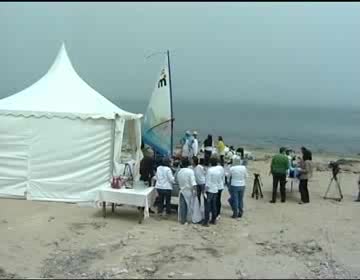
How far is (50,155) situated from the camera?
570 inches

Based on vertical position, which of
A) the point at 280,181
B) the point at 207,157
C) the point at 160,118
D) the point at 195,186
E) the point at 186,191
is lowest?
the point at 280,181

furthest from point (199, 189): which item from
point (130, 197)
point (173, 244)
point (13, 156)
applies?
point (13, 156)

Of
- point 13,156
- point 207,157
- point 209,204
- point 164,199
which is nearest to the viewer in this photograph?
point 209,204

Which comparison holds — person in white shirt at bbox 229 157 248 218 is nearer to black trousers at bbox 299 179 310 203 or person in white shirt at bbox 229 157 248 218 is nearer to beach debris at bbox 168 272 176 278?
black trousers at bbox 299 179 310 203

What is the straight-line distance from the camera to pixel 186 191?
12484 millimetres

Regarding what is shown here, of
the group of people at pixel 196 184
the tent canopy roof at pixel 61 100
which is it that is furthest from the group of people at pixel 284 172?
the tent canopy roof at pixel 61 100

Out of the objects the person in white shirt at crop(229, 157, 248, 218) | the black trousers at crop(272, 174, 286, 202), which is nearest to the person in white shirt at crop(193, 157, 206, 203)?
the person in white shirt at crop(229, 157, 248, 218)

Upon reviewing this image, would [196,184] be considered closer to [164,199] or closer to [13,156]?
[164,199]

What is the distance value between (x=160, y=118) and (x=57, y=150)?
9.63 ft

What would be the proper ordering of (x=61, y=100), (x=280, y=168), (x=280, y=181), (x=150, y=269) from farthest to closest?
(x=280, y=181) → (x=280, y=168) → (x=61, y=100) → (x=150, y=269)

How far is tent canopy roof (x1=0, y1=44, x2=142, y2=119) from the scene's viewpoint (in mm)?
14531

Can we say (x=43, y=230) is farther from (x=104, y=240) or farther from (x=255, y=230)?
(x=255, y=230)

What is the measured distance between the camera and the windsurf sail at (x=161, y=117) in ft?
50.6

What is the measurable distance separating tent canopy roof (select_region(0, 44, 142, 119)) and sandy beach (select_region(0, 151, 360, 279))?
90.8 inches
